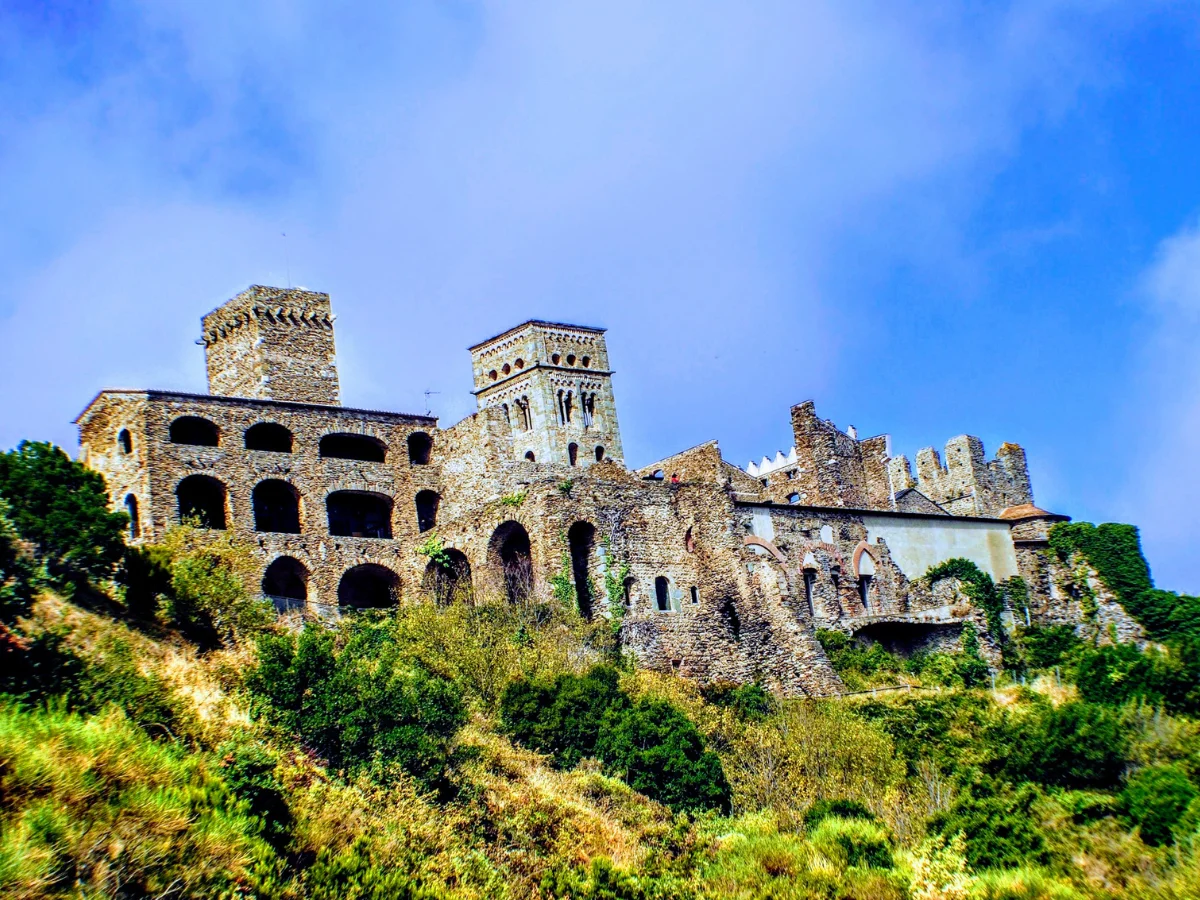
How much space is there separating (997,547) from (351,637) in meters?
24.7

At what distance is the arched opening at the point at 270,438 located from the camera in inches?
1807

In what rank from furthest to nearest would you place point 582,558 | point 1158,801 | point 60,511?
point 582,558, point 60,511, point 1158,801

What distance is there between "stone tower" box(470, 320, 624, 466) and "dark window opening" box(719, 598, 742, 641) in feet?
115

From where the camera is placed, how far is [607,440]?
79250 millimetres

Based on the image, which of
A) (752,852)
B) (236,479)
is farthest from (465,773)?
(236,479)

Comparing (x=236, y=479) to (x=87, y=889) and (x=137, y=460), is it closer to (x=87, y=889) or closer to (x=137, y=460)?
(x=137, y=460)

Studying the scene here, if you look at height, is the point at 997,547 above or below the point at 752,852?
above

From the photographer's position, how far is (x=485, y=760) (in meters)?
30.5

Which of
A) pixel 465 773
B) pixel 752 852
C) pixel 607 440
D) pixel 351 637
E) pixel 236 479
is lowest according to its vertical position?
pixel 752 852

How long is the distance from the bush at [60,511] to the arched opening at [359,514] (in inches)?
547

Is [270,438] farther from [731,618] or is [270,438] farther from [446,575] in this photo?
[731,618]

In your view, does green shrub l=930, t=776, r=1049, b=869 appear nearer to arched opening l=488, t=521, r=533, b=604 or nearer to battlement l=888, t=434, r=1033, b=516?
arched opening l=488, t=521, r=533, b=604

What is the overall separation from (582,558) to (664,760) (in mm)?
10132

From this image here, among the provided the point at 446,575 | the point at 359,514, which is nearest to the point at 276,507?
the point at 359,514
